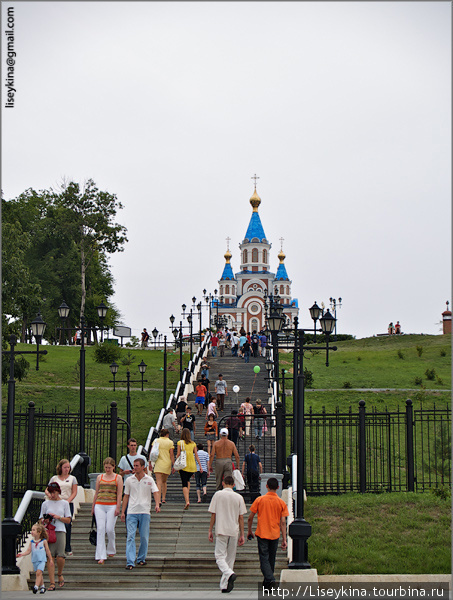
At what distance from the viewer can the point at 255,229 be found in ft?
311

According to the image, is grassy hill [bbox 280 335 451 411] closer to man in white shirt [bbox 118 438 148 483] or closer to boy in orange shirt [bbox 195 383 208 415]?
boy in orange shirt [bbox 195 383 208 415]

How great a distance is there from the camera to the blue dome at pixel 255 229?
3718 inches

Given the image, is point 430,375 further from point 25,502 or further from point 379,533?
point 25,502

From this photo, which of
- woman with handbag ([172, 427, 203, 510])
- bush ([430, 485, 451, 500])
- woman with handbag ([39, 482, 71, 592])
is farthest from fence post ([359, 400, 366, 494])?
woman with handbag ([39, 482, 71, 592])

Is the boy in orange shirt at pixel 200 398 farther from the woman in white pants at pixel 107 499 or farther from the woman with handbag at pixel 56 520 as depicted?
the woman with handbag at pixel 56 520

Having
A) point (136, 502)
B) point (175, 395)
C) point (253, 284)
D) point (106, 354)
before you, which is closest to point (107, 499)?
point (136, 502)

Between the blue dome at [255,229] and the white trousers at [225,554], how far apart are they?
279ft

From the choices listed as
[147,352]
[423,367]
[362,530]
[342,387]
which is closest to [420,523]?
[362,530]

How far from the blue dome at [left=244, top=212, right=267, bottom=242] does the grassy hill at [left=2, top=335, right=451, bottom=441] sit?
4833 centimetres

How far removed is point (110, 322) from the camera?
61.6m

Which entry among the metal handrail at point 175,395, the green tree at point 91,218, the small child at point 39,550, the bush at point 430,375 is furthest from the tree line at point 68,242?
the small child at point 39,550

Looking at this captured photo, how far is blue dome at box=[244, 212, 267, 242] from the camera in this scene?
94.4 m

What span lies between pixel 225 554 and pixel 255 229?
282 feet

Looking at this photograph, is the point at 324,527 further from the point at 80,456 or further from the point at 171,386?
the point at 171,386
